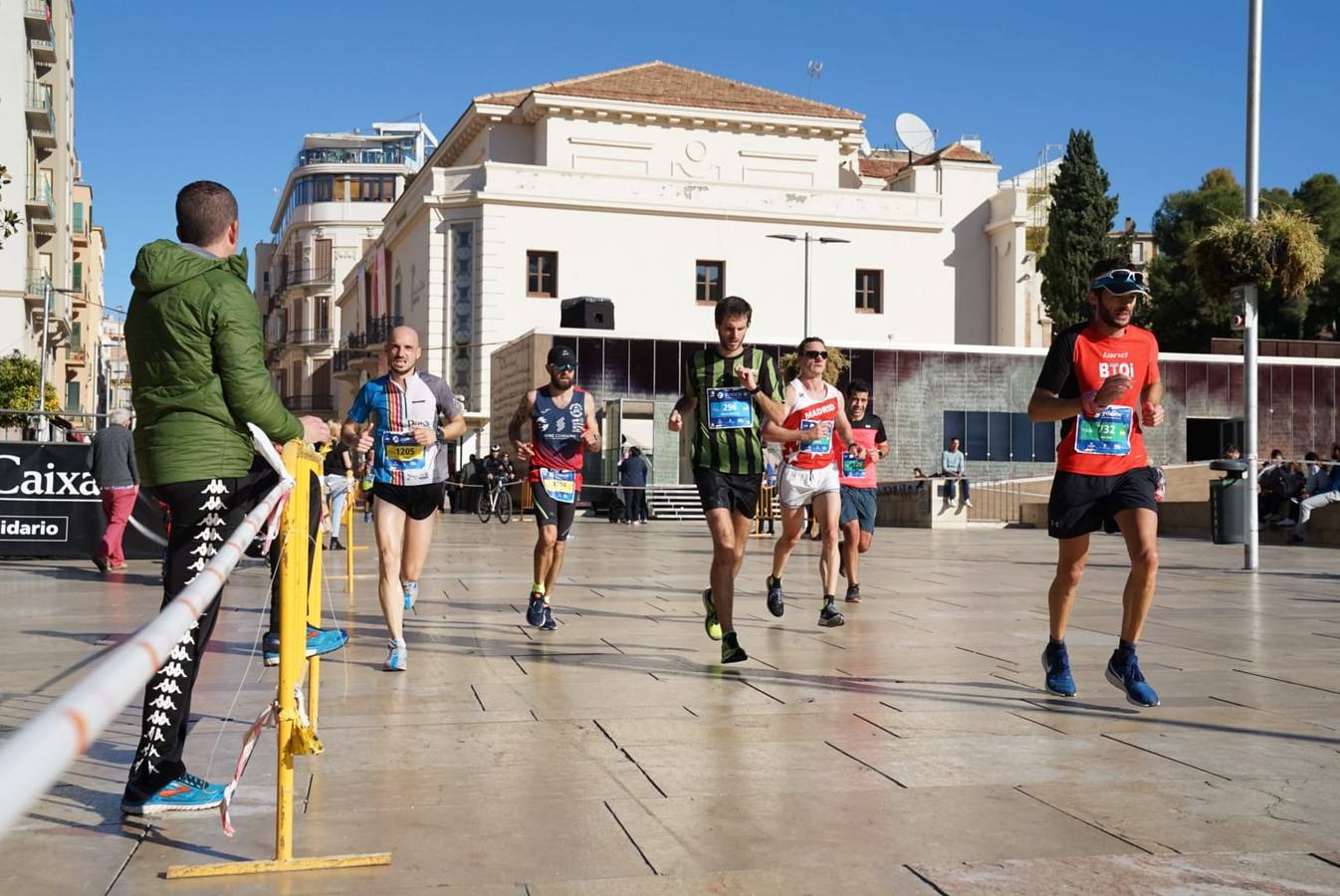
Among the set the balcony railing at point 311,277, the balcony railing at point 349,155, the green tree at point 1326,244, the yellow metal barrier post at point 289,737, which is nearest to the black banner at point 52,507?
the yellow metal barrier post at point 289,737

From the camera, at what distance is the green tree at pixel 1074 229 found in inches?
2099

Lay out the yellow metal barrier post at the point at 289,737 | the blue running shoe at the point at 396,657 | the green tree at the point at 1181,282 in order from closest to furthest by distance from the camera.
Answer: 1. the yellow metal barrier post at the point at 289,737
2. the blue running shoe at the point at 396,657
3. the green tree at the point at 1181,282

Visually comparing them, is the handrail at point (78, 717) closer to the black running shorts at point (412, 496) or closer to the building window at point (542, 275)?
the black running shorts at point (412, 496)

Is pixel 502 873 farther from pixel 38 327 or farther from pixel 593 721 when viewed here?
pixel 38 327

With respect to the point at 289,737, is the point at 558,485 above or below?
above

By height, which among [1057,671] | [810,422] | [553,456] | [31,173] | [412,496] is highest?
[31,173]

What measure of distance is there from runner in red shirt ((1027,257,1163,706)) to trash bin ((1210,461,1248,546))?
9797mm

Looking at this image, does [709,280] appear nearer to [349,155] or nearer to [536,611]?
[536,611]

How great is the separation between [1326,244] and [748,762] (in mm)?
56209

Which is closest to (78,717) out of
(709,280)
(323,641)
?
(323,641)

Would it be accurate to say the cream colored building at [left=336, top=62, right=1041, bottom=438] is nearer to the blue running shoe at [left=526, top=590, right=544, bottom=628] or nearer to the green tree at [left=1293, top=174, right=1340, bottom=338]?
the green tree at [left=1293, top=174, right=1340, bottom=338]

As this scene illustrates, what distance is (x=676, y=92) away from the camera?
52688 mm

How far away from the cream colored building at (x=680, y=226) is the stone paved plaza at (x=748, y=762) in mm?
37892

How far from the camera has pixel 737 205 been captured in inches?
1937
